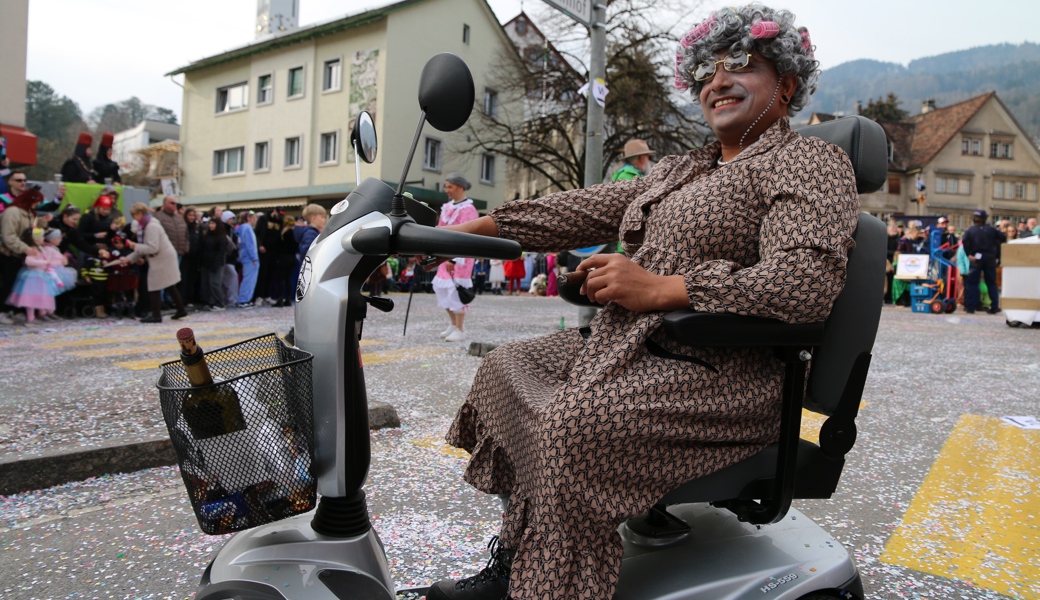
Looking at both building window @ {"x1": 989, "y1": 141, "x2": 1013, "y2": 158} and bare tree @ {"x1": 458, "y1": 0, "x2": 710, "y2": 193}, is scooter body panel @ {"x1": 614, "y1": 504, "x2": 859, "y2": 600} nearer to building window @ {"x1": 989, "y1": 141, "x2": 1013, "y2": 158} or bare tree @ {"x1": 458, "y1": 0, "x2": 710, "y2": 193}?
bare tree @ {"x1": 458, "y1": 0, "x2": 710, "y2": 193}

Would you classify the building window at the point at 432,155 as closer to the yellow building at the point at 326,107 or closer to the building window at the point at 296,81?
the yellow building at the point at 326,107

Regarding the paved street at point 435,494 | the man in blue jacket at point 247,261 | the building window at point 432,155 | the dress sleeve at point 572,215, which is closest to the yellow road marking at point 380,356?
the paved street at point 435,494

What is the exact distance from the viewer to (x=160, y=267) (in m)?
9.77

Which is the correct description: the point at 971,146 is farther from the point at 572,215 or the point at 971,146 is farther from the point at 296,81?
the point at 572,215

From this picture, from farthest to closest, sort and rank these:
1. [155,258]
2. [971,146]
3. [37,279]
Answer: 1. [971,146]
2. [155,258]
3. [37,279]

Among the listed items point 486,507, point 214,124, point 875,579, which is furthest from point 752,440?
point 214,124

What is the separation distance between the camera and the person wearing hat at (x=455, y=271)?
742cm

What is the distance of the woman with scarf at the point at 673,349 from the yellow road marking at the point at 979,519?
1.30 meters

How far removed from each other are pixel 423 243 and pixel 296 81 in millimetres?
30903

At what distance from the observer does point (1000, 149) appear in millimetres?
53812

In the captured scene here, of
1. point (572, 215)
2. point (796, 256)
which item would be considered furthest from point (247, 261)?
point (796, 256)

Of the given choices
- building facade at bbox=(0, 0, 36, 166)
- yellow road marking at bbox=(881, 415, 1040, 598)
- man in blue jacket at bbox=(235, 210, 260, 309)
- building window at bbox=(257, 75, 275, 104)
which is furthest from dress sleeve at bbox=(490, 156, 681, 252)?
building window at bbox=(257, 75, 275, 104)

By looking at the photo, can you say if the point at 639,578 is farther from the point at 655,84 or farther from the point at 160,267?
the point at 655,84

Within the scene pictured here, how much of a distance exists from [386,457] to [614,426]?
2360 millimetres
